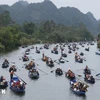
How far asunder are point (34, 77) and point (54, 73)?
7234mm

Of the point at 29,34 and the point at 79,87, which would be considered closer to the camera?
the point at 79,87

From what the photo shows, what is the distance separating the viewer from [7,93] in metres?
37.7

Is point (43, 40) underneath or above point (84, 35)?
underneath

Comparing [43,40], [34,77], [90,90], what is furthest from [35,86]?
[43,40]

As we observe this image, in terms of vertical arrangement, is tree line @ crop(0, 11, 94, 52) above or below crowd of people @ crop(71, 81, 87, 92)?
above

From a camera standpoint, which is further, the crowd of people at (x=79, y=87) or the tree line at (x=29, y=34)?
the tree line at (x=29, y=34)

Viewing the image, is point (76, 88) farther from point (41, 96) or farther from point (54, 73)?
point (54, 73)

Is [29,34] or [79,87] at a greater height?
[29,34]

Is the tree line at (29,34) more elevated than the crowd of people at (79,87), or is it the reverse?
the tree line at (29,34)

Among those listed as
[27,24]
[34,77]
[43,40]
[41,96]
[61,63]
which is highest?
[27,24]

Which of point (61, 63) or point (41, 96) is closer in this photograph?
point (41, 96)

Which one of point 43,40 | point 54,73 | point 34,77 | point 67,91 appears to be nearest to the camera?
point 67,91

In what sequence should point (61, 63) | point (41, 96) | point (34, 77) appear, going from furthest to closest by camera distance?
1. point (61, 63)
2. point (34, 77)
3. point (41, 96)

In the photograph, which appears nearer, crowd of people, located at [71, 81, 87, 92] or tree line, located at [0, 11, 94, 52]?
crowd of people, located at [71, 81, 87, 92]
